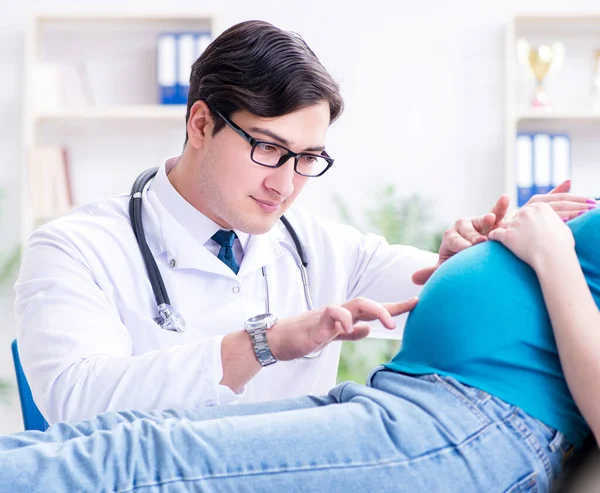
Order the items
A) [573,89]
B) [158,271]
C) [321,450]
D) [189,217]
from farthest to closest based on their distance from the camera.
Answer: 1. [573,89]
2. [189,217]
3. [158,271]
4. [321,450]

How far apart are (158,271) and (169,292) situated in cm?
5

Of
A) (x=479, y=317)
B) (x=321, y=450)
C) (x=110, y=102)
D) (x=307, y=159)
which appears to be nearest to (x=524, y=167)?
(x=110, y=102)

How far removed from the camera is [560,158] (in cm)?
361

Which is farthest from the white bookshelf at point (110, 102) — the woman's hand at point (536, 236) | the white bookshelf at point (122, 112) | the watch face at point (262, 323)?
the woman's hand at point (536, 236)

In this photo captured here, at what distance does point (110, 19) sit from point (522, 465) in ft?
10.5

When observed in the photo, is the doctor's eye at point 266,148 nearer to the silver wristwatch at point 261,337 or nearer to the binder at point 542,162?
the silver wristwatch at point 261,337

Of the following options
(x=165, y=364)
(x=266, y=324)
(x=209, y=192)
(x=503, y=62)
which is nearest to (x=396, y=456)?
(x=266, y=324)

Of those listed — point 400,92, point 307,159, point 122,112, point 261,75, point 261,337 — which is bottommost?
point 261,337

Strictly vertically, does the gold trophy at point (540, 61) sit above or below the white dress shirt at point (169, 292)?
above

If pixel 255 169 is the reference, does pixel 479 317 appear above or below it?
below

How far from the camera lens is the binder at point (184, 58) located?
3598 mm

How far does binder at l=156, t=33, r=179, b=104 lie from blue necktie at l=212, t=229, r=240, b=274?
2.04m

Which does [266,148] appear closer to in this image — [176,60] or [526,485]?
[526,485]

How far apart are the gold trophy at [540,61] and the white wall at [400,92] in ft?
0.56
